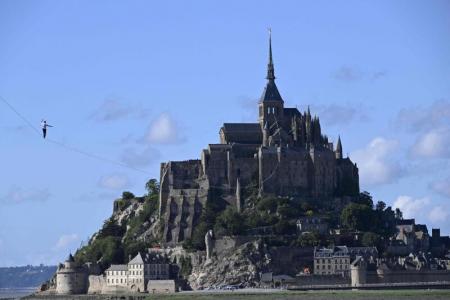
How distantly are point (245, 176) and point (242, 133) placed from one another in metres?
6.03

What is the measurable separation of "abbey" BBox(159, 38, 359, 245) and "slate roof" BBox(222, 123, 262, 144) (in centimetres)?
19

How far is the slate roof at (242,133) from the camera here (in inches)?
5212

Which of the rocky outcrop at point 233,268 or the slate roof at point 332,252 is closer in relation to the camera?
the rocky outcrop at point 233,268

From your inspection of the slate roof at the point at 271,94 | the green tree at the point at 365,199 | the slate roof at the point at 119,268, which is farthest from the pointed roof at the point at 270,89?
the slate roof at the point at 119,268

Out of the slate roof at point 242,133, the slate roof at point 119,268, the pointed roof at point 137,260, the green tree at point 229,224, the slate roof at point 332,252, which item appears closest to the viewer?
the slate roof at point 332,252

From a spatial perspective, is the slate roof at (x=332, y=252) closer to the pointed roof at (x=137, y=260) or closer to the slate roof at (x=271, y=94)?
the pointed roof at (x=137, y=260)

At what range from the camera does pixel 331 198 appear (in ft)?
422

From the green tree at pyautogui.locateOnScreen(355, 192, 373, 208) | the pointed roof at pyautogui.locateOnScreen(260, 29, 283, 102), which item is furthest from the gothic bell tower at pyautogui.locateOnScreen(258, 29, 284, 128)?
the green tree at pyautogui.locateOnScreen(355, 192, 373, 208)

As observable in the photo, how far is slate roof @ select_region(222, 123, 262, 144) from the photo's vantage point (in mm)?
132375

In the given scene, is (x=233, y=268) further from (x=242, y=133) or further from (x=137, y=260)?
(x=242, y=133)

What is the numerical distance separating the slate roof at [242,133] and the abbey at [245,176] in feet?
0.62

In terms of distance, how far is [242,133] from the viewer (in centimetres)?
13288

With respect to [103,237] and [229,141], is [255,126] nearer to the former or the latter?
[229,141]

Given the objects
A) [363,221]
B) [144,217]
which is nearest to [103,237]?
[144,217]
